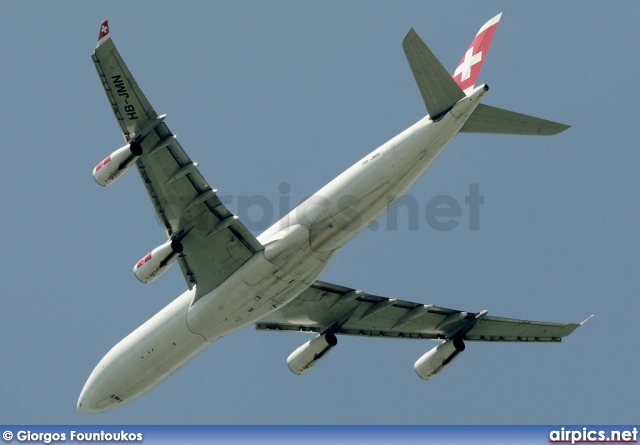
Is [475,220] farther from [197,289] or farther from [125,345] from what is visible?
[125,345]

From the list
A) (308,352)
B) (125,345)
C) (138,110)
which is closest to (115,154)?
(138,110)

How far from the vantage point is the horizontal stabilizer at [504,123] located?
38531 millimetres

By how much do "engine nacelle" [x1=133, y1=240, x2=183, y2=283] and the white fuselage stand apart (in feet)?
8.53

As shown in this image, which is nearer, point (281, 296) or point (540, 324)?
point (281, 296)

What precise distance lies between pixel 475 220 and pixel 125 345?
15.2m

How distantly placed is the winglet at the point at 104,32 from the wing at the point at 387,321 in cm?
1472

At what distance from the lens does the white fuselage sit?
38.0m

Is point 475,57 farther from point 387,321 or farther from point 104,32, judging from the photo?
point 387,321

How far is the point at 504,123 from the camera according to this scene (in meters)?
39.1

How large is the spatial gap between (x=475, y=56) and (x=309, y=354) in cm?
1493

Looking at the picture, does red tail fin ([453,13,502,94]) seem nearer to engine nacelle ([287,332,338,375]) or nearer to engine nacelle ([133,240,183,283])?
engine nacelle ([133,240,183,283])

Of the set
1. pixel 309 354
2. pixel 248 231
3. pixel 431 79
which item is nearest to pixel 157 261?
pixel 248 231

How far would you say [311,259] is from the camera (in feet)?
132

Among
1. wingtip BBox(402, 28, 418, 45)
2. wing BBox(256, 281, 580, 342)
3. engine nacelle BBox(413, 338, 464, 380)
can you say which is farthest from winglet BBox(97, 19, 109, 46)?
engine nacelle BBox(413, 338, 464, 380)
